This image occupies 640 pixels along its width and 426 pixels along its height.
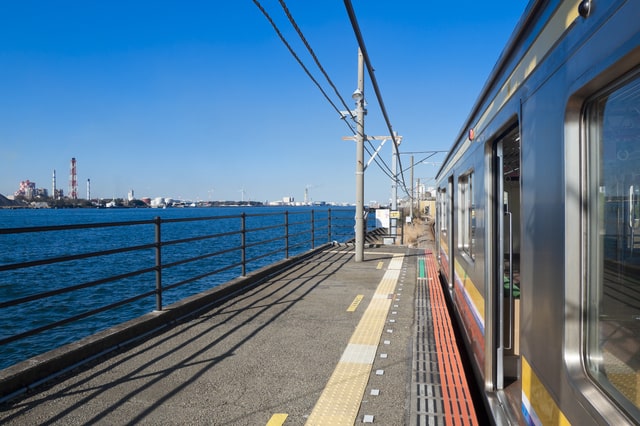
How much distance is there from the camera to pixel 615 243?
135cm

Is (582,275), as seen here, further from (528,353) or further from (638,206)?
(528,353)

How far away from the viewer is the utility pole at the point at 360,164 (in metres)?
10.8

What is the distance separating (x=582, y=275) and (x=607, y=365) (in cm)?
29

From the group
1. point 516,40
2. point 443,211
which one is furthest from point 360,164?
point 516,40

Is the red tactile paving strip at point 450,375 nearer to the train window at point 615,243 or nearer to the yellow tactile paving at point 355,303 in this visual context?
the yellow tactile paving at point 355,303

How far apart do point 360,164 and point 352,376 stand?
7.98 meters

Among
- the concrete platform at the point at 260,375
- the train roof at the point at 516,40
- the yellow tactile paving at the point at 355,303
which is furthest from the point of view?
the yellow tactile paving at the point at 355,303

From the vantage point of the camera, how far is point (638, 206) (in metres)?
1.24

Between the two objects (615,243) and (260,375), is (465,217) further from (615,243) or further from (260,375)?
(615,243)

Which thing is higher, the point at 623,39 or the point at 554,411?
the point at 623,39

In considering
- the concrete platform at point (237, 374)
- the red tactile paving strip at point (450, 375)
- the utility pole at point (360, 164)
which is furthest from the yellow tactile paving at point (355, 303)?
the utility pole at point (360, 164)

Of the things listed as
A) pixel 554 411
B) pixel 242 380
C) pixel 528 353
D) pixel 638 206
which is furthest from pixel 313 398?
pixel 638 206

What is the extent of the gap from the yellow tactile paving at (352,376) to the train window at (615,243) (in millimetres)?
2066

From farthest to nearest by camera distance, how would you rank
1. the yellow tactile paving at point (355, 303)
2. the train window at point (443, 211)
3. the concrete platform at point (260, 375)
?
1. the train window at point (443, 211)
2. the yellow tactile paving at point (355, 303)
3. the concrete platform at point (260, 375)
